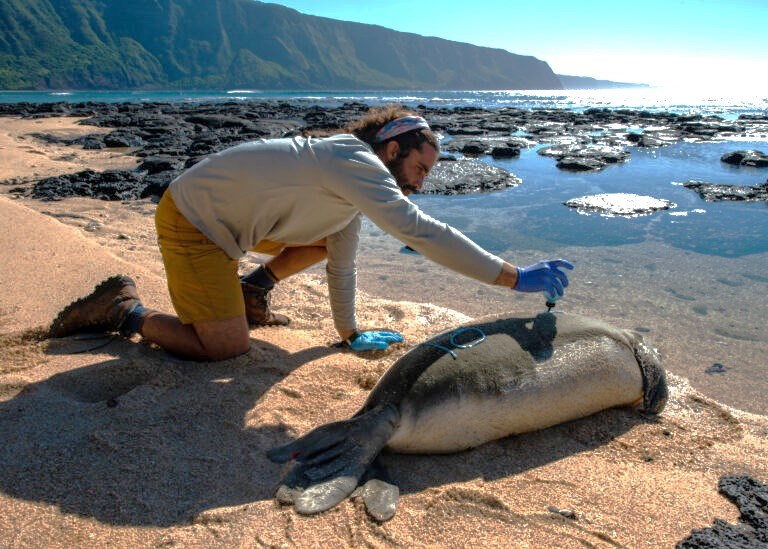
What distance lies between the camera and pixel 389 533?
6.11 ft

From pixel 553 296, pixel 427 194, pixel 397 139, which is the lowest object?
pixel 427 194

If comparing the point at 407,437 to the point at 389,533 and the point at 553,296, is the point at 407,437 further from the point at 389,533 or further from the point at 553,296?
the point at 553,296

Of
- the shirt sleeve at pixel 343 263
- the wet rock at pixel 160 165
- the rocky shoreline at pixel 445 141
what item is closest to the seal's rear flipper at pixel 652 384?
the shirt sleeve at pixel 343 263

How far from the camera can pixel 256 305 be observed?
11.6 ft

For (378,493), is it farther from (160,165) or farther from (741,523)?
(160,165)

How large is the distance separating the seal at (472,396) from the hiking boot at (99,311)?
145 centimetres

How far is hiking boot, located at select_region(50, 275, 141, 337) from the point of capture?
3057 millimetres

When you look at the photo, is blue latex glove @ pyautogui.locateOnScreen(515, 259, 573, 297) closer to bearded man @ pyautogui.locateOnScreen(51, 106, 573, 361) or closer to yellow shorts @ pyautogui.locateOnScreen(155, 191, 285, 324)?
bearded man @ pyautogui.locateOnScreen(51, 106, 573, 361)

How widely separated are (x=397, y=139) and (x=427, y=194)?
6179mm

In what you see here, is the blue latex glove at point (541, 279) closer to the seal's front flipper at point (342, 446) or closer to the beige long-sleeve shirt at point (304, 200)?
the beige long-sleeve shirt at point (304, 200)

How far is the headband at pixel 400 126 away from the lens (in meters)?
2.68

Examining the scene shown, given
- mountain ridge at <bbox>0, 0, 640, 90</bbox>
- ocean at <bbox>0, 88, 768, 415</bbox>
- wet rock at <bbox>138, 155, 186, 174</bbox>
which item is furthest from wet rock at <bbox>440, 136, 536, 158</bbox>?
mountain ridge at <bbox>0, 0, 640, 90</bbox>

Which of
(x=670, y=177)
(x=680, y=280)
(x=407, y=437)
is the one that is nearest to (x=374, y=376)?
(x=407, y=437)

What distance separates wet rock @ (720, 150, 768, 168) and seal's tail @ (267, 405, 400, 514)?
13.2m
